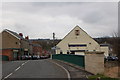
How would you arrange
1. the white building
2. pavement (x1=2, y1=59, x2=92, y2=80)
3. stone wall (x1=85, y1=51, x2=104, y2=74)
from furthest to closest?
the white building, stone wall (x1=85, y1=51, x2=104, y2=74), pavement (x1=2, y1=59, x2=92, y2=80)

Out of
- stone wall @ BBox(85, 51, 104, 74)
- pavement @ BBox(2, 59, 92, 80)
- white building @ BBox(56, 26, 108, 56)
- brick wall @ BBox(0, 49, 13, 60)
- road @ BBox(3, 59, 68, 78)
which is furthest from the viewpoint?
brick wall @ BBox(0, 49, 13, 60)

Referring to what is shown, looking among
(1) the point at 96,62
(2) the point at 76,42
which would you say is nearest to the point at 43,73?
(1) the point at 96,62

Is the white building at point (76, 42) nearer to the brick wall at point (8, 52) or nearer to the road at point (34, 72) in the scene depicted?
the brick wall at point (8, 52)

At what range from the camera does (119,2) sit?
22969 millimetres

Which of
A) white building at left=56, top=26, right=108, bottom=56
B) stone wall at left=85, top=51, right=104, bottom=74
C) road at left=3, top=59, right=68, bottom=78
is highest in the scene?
white building at left=56, top=26, right=108, bottom=56

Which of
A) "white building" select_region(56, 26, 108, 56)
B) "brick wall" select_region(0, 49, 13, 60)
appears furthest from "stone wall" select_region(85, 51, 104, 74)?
"brick wall" select_region(0, 49, 13, 60)

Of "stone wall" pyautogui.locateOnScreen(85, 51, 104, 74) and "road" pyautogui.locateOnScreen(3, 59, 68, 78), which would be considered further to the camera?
"road" pyautogui.locateOnScreen(3, 59, 68, 78)

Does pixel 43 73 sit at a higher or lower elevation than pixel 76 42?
lower

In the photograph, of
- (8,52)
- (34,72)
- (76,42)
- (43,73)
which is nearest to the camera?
(43,73)

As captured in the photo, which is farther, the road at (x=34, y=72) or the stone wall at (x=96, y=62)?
the road at (x=34, y=72)

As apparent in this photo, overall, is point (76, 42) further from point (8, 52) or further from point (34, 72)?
point (34, 72)

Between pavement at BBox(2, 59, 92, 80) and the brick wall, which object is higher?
the brick wall

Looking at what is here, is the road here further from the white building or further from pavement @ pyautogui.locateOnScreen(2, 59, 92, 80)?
the white building

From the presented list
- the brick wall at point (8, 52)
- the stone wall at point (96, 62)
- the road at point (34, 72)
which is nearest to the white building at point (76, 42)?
the brick wall at point (8, 52)
